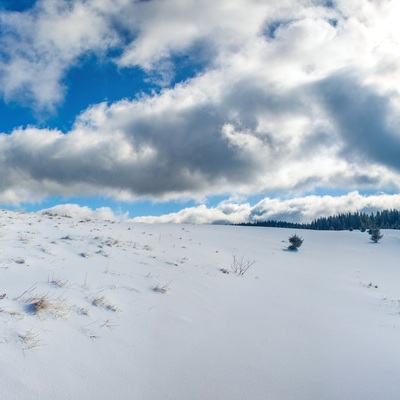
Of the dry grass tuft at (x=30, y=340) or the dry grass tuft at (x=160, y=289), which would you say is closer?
the dry grass tuft at (x=30, y=340)

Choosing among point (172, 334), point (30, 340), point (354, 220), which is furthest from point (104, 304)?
point (354, 220)

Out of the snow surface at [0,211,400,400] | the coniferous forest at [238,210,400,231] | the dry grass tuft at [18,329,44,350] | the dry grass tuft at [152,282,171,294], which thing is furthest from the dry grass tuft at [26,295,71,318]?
the coniferous forest at [238,210,400,231]

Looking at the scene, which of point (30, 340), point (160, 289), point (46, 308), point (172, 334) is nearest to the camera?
point (30, 340)

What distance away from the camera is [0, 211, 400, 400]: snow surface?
3.38 m

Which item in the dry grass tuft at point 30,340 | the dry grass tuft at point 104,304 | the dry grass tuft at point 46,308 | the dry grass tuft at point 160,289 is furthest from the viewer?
the dry grass tuft at point 160,289

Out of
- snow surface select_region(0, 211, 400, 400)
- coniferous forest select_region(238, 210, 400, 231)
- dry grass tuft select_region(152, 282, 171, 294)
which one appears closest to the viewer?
snow surface select_region(0, 211, 400, 400)

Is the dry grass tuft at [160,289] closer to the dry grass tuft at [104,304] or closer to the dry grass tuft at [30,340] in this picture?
the dry grass tuft at [104,304]

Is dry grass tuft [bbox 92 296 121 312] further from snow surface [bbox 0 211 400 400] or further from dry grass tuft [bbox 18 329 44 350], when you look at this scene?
dry grass tuft [bbox 18 329 44 350]

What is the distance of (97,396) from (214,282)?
585 centimetres

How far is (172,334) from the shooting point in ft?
15.9

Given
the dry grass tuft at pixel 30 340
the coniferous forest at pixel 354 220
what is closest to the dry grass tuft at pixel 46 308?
the dry grass tuft at pixel 30 340

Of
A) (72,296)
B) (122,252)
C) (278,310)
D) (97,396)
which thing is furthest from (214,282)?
(97,396)

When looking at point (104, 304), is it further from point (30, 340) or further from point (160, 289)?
point (160, 289)

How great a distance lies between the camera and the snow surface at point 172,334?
3377mm
